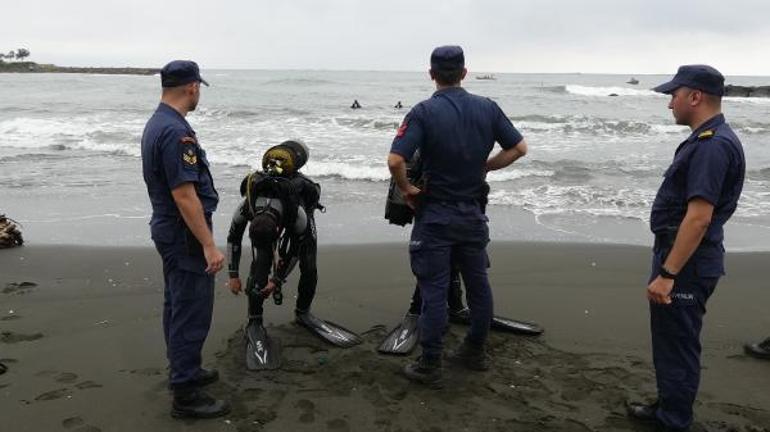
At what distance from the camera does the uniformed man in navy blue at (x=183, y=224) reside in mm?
3234

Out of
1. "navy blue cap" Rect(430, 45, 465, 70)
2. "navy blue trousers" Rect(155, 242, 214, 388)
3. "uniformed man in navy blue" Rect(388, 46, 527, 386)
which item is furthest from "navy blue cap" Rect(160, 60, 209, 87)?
"navy blue cap" Rect(430, 45, 465, 70)

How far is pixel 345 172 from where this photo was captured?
42.7ft

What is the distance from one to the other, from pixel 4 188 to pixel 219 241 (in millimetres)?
5710

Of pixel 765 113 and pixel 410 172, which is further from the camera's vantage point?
pixel 765 113

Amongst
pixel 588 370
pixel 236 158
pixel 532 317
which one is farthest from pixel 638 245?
pixel 236 158

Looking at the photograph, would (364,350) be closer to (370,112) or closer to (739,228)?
(739,228)

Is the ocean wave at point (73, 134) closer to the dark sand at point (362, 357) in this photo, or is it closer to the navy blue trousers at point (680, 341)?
the dark sand at point (362, 357)

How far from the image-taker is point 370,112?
28.5 meters

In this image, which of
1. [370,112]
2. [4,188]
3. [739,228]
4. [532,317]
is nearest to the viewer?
[532,317]

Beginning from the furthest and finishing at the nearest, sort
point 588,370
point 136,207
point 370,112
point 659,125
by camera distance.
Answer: point 370,112
point 659,125
point 136,207
point 588,370

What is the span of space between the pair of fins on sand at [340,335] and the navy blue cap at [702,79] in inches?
88.9

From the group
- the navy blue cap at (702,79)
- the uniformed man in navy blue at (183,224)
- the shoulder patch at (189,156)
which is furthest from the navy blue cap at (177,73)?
the navy blue cap at (702,79)

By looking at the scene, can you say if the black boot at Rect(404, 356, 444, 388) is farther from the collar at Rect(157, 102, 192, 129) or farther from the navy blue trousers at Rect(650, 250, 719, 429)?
the collar at Rect(157, 102, 192, 129)

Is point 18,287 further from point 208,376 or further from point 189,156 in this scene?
point 189,156
